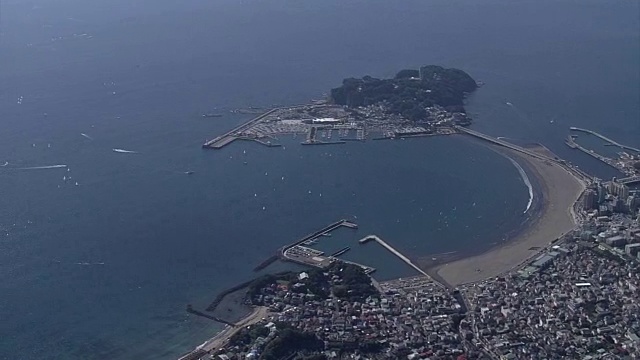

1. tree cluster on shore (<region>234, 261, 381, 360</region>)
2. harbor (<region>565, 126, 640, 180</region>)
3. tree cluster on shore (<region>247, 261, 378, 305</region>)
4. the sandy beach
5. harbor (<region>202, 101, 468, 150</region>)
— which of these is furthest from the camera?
harbor (<region>202, 101, 468, 150</region>)

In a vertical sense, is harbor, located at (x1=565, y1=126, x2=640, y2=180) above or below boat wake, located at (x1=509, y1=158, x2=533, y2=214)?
above

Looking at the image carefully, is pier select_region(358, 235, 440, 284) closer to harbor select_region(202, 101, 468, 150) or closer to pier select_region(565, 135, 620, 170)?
harbor select_region(202, 101, 468, 150)

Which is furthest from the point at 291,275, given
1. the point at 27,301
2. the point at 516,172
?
the point at 516,172

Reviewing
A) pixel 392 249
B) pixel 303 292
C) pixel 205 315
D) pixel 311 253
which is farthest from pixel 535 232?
pixel 205 315

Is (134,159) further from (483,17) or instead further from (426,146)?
(483,17)

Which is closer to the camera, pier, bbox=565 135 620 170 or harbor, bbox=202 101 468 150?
pier, bbox=565 135 620 170

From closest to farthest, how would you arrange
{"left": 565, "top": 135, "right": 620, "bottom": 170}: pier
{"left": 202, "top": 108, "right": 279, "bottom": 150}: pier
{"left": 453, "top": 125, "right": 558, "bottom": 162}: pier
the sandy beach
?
the sandy beach < {"left": 565, "top": 135, "right": 620, "bottom": 170}: pier < {"left": 453, "top": 125, "right": 558, "bottom": 162}: pier < {"left": 202, "top": 108, "right": 279, "bottom": 150}: pier

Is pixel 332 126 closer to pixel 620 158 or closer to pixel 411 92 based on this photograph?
pixel 411 92

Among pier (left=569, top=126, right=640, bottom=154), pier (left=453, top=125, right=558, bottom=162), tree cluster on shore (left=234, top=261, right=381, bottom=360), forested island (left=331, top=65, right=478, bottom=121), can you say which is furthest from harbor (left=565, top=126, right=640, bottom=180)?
tree cluster on shore (left=234, top=261, right=381, bottom=360)
